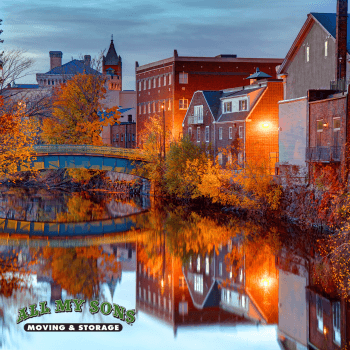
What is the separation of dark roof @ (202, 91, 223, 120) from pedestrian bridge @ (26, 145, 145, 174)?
7.56m

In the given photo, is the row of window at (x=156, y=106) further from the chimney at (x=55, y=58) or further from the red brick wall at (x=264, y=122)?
the chimney at (x=55, y=58)

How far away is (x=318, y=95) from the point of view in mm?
35438

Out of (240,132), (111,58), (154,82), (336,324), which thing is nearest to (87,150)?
(240,132)

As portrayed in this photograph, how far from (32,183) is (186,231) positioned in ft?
126

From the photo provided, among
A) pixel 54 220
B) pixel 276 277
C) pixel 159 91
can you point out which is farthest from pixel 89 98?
pixel 276 277

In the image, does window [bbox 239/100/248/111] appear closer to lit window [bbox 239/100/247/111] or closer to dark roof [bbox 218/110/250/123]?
lit window [bbox 239/100/247/111]

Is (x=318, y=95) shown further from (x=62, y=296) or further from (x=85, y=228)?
(x=62, y=296)

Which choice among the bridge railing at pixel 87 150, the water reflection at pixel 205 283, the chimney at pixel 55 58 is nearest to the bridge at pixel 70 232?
the water reflection at pixel 205 283

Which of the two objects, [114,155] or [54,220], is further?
[114,155]

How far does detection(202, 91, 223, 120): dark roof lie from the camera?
55688mm

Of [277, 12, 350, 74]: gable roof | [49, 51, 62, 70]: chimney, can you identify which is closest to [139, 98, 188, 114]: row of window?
[277, 12, 350, 74]: gable roof

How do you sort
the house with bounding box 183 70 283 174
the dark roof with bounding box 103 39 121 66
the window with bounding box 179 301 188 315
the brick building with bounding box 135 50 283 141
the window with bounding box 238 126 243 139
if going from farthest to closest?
the dark roof with bounding box 103 39 121 66 < the brick building with bounding box 135 50 283 141 < the window with bounding box 238 126 243 139 < the house with bounding box 183 70 283 174 < the window with bounding box 179 301 188 315

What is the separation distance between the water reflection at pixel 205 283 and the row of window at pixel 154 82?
4429cm

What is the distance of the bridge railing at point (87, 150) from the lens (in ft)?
176
